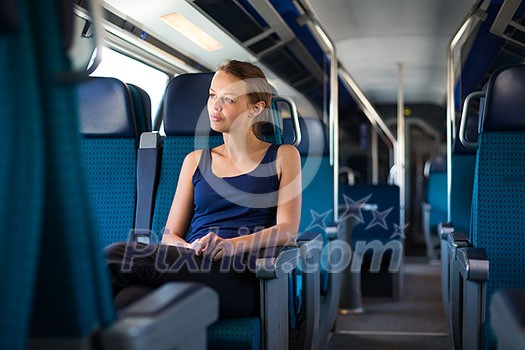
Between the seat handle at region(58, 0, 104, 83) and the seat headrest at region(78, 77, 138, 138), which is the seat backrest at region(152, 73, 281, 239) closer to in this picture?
the seat headrest at region(78, 77, 138, 138)

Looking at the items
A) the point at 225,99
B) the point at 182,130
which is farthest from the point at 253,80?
the point at 182,130

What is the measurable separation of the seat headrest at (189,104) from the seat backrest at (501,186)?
117 centimetres

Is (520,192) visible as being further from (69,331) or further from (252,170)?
(69,331)

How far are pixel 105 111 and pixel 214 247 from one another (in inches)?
43.5

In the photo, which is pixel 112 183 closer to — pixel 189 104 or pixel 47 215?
pixel 189 104

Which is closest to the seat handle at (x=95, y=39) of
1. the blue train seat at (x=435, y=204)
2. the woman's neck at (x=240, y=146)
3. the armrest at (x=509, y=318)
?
the armrest at (x=509, y=318)

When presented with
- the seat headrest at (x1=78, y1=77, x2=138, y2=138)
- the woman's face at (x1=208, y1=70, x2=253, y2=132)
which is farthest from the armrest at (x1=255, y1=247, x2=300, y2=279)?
the seat headrest at (x1=78, y1=77, x2=138, y2=138)

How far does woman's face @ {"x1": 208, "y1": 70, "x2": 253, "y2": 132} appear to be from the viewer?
8.14 feet

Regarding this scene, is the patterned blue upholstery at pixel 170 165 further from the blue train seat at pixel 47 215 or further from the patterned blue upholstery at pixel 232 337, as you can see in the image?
the blue train seat at pixel 47 215

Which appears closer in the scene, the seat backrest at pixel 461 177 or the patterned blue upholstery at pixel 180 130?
the patterned blue upholstery at pixel 180 130

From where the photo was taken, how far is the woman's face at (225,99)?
248 centimetres

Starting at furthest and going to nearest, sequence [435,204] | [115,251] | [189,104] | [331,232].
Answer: [435,204] < [331,232] < [189,104] < [115,251]

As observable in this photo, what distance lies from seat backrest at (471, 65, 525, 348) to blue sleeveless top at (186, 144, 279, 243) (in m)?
0.85

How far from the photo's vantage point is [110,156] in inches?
117
